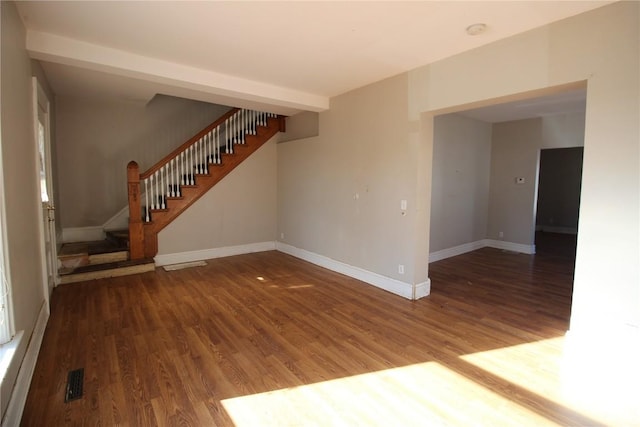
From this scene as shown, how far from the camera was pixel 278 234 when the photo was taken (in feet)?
21.5

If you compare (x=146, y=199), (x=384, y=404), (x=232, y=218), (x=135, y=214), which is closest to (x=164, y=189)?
(x=146, y=199)

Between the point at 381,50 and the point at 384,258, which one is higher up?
the point at 381,50

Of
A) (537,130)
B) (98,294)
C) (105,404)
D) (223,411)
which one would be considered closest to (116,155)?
(98,294)

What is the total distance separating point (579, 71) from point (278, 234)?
524cm

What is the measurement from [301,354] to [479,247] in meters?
5.47

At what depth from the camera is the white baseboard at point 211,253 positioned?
17.5ft

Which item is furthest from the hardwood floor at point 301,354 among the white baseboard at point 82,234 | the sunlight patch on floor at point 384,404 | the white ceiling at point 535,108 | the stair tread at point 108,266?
the white ceiling at point 535,108

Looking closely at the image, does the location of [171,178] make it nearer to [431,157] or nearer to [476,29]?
[431,157]

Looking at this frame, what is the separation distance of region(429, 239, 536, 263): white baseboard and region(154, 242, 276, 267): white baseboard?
10.7 feet

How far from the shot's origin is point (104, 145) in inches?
228

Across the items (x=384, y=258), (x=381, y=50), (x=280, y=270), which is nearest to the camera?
(x=381, y=50)

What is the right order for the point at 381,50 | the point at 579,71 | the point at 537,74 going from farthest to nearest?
the point at 381,50 < the point at 537,74 < the point at 579,71

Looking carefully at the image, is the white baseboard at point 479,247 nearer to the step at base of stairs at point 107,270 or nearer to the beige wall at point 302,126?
the beige wall at point 302,126

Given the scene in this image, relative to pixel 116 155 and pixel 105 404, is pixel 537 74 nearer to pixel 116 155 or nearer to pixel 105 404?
pixel 105 404
